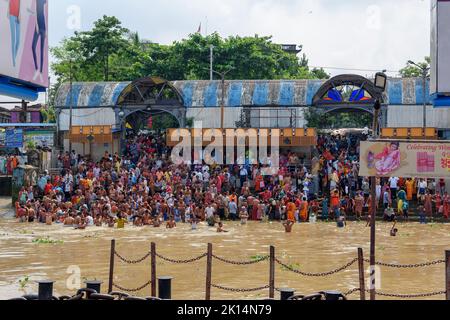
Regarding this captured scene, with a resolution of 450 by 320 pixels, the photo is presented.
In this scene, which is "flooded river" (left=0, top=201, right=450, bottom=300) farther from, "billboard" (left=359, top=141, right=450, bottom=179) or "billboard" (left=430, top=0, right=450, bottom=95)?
"billboard" (left=430, top=0, right=450, bottom=95)

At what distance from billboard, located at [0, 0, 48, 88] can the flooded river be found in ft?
14.6

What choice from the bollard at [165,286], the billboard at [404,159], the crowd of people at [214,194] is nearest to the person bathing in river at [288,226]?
the crowd of people at [214,194]

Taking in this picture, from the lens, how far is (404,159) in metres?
15.8

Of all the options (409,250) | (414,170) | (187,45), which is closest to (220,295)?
(414,170)

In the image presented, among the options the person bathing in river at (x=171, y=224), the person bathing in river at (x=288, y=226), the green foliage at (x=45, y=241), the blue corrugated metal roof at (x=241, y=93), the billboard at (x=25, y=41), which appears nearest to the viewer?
the billboard at (x=25, y=41)

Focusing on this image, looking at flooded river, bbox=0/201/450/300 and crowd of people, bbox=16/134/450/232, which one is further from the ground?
crowd of people, bbox=16/134/450/232

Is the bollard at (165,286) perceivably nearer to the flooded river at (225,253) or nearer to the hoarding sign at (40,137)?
the flooded river at (225,253)

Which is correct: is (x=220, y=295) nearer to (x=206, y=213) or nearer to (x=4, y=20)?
(x=4, y=20)

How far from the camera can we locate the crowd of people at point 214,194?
31.3m

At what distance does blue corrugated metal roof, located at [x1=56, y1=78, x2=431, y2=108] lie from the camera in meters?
43.8

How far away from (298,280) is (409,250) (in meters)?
7.17

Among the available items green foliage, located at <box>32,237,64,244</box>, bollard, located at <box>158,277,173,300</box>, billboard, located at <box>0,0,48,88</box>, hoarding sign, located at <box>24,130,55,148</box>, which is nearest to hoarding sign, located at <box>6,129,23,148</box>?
hoarding sign, located at <box>24,130,55,148</box>

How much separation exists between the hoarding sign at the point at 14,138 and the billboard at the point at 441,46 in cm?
3093

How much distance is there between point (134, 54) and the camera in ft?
209
